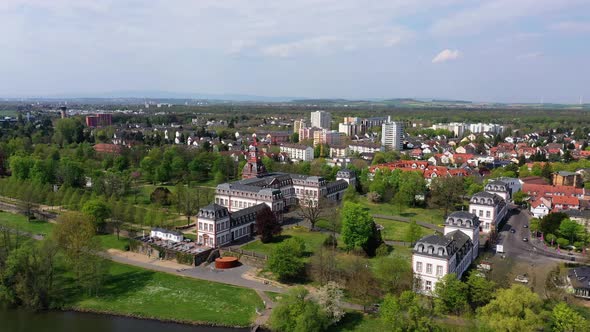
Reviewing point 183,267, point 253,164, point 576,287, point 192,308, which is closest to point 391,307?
point 192,308

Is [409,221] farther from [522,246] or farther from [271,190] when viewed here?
[271,190]

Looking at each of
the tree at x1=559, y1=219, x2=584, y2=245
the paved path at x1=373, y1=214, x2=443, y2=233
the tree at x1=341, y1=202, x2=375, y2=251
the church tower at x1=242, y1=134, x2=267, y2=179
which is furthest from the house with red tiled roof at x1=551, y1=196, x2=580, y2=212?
the church tower at x1=242, y1=134, x2=267, y2=179

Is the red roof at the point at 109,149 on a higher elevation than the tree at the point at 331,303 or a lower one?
higher

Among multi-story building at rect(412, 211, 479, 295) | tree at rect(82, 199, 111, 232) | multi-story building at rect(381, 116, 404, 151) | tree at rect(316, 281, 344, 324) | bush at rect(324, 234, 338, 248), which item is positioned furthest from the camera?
multi-story building at rect(381, 116, 404, 151)

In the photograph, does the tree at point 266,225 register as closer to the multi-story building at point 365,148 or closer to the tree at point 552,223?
the tree at point 552,223

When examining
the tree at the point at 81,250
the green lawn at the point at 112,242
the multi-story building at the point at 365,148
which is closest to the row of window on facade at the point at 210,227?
the green lawn at the point at 112,242

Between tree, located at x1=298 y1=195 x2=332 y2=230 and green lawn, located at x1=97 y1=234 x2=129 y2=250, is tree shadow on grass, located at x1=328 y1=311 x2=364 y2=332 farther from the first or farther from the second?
green lawn, located at x1=97 y1=234 x2=129 y2=250

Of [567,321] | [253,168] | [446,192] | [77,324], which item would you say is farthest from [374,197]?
[77,324]
